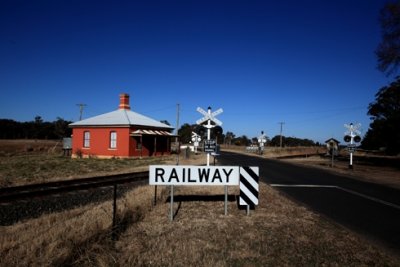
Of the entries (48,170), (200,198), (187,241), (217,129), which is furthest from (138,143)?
(187,241)

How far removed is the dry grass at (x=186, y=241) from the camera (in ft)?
17.5

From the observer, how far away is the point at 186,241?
20.8ft

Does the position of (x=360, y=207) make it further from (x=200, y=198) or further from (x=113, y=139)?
(x=113, y=139)

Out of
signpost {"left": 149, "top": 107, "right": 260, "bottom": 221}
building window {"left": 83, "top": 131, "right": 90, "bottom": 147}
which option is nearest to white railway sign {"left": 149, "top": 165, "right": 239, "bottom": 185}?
signpost {"left": 149, "top": 107, "right": 260, "bottom": 221}

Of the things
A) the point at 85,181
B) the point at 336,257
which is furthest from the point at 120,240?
the point at 336,257

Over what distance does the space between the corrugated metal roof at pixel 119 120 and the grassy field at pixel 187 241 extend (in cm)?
2805

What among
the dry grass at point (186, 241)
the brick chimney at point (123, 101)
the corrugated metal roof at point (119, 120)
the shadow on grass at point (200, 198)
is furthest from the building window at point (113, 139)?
the dry grass at point (186, 241)

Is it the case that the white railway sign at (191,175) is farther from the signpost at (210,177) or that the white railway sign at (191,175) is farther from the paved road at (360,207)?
the paved road at (360,207)

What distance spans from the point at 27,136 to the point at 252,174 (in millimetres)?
134839

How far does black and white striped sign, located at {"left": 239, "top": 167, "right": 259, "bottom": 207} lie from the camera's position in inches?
347

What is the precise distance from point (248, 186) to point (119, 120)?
29651mm

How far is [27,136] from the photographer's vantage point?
129 m

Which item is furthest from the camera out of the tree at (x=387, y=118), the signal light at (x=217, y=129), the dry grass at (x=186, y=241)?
the tree at (x=387, y=118)

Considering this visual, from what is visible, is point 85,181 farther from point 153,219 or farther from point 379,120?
point 379,120
